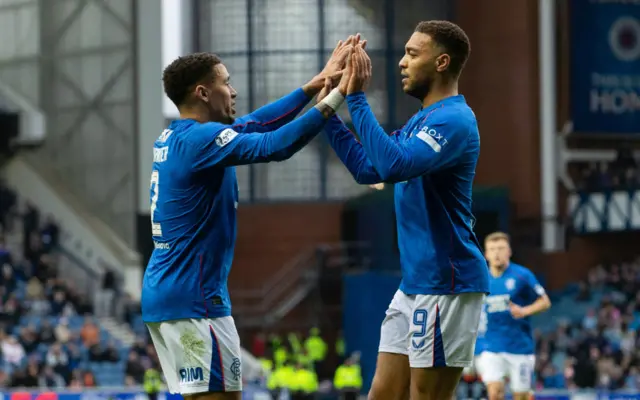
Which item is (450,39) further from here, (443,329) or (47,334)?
(47,334)

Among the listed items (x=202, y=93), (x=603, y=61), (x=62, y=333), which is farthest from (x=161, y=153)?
(x=603, y=61)

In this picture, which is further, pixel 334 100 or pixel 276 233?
pixel 276 233

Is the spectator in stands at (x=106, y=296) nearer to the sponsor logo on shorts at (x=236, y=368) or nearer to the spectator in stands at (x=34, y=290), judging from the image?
the spectator in stands at (x=34, y=290)

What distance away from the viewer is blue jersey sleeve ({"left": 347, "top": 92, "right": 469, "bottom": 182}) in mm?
6434

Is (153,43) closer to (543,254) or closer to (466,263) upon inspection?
(543,254)

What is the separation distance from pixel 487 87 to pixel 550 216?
3.46 m

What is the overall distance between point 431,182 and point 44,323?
62.5 feet

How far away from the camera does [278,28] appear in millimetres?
32312

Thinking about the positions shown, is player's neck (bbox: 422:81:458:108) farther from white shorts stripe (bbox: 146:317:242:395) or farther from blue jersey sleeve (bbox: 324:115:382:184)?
white shorts stripe (bbox: 146:317:242:395)

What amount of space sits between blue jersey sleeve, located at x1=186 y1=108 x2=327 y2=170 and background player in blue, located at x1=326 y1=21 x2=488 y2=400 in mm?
307

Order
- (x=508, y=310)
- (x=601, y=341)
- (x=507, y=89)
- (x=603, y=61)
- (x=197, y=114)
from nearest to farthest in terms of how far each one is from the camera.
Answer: (x=197, y=114) < (x=508, y=310) < (x=601, y=341) < (x=507, y=89) < (x=603, y=61)

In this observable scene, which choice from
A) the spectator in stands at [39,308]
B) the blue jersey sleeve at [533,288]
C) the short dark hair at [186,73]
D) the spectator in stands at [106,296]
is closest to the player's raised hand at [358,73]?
the short dark hair at [186,73]

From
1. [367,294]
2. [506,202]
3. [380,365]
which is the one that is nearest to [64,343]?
[367,294]

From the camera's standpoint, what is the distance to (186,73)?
21.6 feet
